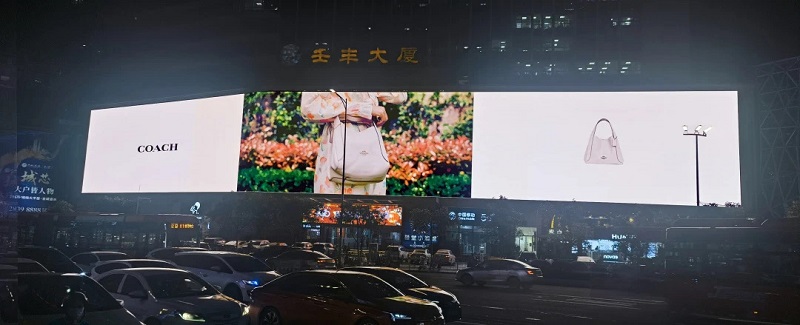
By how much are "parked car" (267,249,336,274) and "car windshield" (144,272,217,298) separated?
18.2 m

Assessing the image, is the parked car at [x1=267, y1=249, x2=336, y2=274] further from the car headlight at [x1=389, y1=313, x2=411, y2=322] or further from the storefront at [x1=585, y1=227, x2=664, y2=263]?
the car headlight at [x1=389, y1=313, x2=411, y2=322]

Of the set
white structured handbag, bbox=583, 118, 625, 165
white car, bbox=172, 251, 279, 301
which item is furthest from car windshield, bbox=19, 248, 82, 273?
white structured handbag, bbox=583, 118, 625, 165

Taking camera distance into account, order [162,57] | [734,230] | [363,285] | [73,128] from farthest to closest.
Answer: [162,57] → [73,128] → [734,230] → [363,285]

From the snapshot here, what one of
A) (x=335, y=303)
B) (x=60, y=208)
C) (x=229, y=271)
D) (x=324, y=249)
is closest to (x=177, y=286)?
(x=335, y=303)

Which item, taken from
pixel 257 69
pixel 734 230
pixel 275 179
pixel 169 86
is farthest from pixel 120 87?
pixel 734 230

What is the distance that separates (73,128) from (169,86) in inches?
371

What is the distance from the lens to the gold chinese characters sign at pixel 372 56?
52.3m

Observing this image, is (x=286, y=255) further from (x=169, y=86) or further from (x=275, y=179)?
(x=169, y=86)

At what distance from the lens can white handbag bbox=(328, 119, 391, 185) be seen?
4703cm

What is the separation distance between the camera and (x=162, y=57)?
63.3 meters

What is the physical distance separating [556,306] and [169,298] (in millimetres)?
13239

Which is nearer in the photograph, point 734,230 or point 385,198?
point 734,230

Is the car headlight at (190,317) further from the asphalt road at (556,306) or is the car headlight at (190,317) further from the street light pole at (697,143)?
the street light pole at (697,143)

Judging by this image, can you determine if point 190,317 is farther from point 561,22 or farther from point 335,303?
point 561,22
